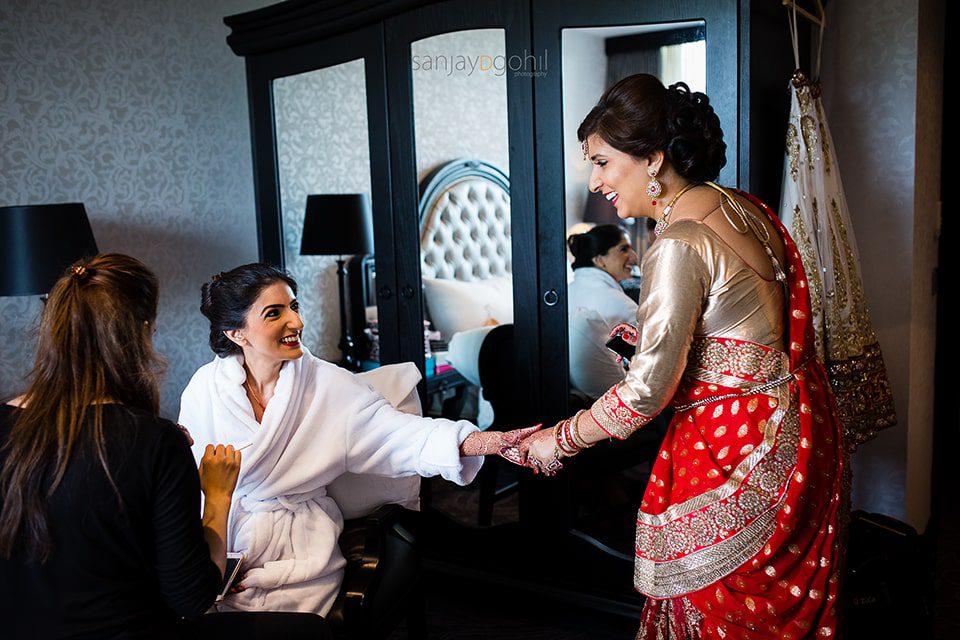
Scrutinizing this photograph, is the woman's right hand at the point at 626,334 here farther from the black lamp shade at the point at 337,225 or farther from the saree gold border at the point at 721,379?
the black lamp shade at the point at 337,225

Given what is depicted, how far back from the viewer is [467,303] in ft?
8.30

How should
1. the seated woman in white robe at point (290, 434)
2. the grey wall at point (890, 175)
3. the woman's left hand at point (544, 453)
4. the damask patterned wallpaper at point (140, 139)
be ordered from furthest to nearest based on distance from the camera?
the damask patterned wallpaper at point (140, 139) < the grey wall at point (890, 175) < the seated woman in white robe at point (290, 434) < the woman's left hand at point (544, 453)

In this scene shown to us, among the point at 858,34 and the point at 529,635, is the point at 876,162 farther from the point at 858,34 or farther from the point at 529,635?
the point at 529,635

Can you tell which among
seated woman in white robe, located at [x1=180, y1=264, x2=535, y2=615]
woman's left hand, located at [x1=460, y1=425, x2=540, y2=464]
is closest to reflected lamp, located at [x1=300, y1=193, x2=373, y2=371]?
seated woman in white robe, located at [x1=180, y1=264, x2=535, y2=615]

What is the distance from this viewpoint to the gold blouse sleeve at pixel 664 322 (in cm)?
146

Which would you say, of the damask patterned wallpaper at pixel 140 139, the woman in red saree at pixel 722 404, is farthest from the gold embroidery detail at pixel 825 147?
the damask patterned wallpaper at pixel 140 139

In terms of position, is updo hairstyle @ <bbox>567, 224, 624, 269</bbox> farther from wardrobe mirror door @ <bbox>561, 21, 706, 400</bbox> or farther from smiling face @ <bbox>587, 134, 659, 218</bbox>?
smiling face @ <bbox>587, 134, 659, 218</bbox>

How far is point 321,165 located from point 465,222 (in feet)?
2.14

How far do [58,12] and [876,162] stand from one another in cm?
273

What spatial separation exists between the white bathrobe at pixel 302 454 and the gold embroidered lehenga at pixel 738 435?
1.77ft

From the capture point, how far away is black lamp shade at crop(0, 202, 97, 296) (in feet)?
7.84

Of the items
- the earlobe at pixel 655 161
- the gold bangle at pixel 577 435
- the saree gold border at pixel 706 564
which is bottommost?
the saree gold border at pixel 706 564

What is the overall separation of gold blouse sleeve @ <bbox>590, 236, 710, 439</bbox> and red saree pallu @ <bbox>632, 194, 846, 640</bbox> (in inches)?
1.7

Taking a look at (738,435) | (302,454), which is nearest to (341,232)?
(302,454)
